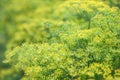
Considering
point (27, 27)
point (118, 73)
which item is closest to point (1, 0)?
point (27, 27)

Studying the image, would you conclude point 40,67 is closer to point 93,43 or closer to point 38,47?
point 38,47

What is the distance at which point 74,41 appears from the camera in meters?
17.3

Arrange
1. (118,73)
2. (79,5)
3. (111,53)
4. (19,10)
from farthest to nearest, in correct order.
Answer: (19,10), (79,5), (111,53), (118,73)

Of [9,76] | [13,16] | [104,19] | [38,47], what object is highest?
[104,19]

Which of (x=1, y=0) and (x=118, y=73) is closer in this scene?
(x=118, y=73)

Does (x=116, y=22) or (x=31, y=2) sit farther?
(x=31, y=2)

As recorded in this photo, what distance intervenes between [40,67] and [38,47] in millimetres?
1298

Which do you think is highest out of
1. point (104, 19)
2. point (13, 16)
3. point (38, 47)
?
point (104, 19)

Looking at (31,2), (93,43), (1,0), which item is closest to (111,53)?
(93,43)

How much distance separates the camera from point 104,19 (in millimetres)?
17938

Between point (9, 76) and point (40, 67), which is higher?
point (40, 67)

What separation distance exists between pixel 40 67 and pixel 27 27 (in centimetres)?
1042

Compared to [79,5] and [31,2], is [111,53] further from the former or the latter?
[31,2]

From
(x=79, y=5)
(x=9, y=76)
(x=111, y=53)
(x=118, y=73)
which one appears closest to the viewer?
(x=118, y=73)
